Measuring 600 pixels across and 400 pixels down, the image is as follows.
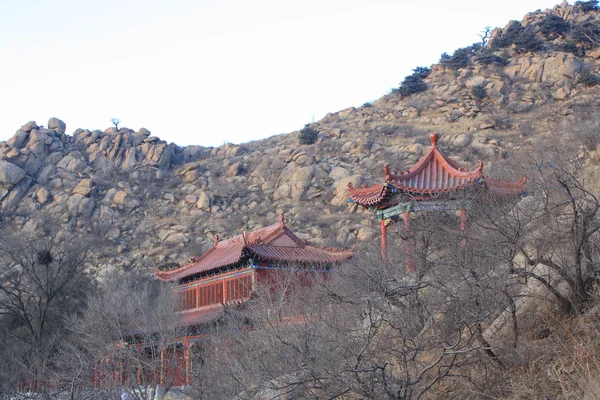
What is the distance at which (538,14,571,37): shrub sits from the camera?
6875cm

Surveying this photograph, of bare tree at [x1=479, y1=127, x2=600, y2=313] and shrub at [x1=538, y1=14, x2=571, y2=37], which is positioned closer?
bare tree at [x1=479, y1=127, x2=600, y2=313]

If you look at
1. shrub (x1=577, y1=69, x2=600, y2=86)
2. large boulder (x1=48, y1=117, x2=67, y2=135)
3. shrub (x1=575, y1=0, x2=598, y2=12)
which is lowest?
shrub (x1=577, y1=69, x2=600, y2=86)

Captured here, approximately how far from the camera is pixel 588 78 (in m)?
55.6

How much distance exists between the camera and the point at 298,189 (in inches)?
1992

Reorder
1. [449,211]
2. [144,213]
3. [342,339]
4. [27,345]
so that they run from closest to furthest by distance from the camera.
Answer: [342,339] → [449,211] → [27,345] → [144,213]

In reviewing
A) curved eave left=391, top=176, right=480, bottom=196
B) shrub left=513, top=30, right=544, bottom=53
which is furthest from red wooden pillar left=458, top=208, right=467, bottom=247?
shrub left=513, top=30, right=544, bottom=53

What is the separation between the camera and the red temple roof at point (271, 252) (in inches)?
937

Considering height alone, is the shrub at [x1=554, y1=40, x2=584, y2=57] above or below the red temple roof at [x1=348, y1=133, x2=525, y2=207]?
above

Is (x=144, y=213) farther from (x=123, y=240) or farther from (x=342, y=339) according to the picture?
(x=342, y=339)

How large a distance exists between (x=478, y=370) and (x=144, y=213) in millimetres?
44763

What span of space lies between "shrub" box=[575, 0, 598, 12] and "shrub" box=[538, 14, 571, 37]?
25.1 feet

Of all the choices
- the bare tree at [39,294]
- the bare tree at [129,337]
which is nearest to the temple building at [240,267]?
the bare tree at [129,337]

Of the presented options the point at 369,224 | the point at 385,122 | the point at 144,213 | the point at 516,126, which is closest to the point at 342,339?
the point at 369,224

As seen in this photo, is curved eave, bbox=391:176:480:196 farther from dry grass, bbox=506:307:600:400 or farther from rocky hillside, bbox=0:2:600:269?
rocky hillside, bbox=0:2:600:269
